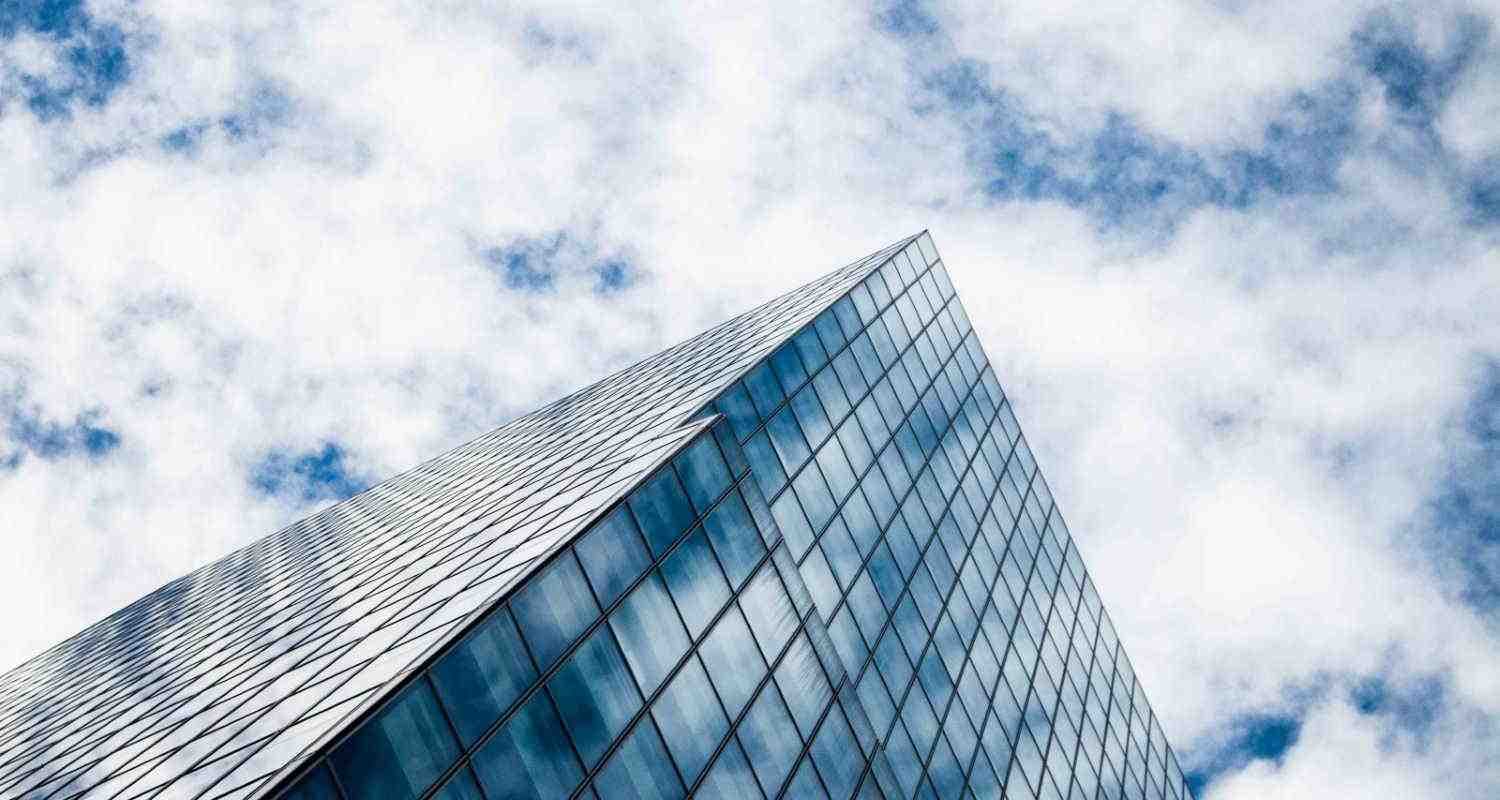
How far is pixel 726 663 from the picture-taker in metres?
23.2

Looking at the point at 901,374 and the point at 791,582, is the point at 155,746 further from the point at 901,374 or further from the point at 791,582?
the point at 901,374

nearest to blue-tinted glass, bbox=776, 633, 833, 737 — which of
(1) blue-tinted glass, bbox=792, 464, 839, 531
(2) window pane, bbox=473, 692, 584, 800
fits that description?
(1) blue-tinted glass, bbox=792, 464, 839, 531

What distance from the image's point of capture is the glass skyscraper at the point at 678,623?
1750 cm

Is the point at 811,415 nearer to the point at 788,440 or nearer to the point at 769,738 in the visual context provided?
the point at 788,440

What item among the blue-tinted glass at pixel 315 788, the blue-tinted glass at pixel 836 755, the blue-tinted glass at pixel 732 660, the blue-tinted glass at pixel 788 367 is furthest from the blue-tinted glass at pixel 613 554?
the blue-tinted glass at pixel 788 367

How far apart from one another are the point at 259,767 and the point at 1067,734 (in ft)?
125

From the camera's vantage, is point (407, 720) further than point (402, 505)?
No

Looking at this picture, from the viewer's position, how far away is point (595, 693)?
62.5 feet

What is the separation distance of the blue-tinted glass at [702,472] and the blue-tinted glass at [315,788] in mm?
12620

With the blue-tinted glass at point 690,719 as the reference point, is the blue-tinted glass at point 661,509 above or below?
above

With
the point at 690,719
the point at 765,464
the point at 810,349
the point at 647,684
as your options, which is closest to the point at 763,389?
the point at 765,464

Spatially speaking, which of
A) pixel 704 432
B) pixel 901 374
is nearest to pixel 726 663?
pixel 704 432

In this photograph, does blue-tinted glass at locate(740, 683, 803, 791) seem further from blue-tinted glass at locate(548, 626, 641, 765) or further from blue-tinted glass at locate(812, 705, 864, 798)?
blue-tinted glass at locate(548, 626, 641, 765)

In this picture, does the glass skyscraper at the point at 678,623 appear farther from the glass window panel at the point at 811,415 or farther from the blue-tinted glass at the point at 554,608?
the glass window panel at the point at 811,415
